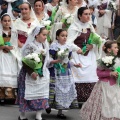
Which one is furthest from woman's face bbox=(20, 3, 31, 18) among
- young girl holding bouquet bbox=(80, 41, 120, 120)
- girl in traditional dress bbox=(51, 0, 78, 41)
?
young girl holding bouquet bbox=(80, 41, 120, 120)

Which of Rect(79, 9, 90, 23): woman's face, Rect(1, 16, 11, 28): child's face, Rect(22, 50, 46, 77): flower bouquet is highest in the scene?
Rect(79, 9, 90, 23): woman's face

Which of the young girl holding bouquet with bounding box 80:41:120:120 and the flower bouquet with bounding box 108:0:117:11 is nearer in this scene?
the young girl holding bouquet with bounding box 80:41:120:120

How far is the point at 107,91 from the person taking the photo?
838 centimetres

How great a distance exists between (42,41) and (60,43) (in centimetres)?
60

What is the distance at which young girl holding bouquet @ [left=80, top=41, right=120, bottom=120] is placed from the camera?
8289 mm

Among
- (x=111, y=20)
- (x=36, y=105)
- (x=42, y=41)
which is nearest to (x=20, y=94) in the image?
(x=36, y=105)

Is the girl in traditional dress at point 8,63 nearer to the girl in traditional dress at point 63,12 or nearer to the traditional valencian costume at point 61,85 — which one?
the girl in traditional dress at point 63,12

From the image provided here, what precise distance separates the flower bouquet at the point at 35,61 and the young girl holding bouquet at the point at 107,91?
0.92m

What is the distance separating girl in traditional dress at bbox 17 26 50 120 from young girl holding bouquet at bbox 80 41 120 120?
2.64 feet

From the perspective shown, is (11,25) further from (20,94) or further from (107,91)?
(107,91)

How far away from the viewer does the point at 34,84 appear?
8852 mm

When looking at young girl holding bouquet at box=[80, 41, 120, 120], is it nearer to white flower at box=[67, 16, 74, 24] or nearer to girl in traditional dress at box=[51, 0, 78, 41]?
white flower at box=[67, 16, 74, 24]

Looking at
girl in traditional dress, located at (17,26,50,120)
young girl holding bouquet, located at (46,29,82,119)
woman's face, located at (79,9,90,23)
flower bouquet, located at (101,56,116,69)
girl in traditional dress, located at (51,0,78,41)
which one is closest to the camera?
flower bouquet, located at (101,56,116,69)

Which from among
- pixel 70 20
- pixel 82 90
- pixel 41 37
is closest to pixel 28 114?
pixel 82 90
